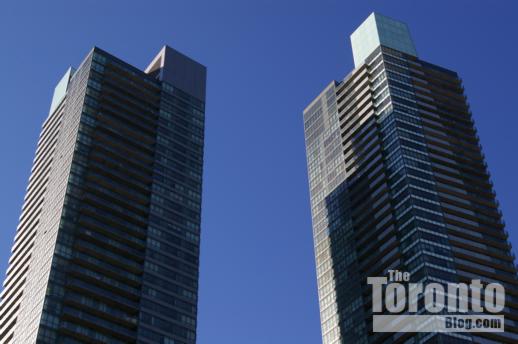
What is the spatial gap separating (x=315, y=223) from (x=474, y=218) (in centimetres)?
3913

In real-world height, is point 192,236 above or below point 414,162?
below

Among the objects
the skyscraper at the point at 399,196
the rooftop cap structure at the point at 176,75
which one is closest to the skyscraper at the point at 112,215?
the rooftop cap structure at the point at 176,75

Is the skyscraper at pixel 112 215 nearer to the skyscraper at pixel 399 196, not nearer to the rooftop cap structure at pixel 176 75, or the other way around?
the rooftop cap structure at pixel 176 75

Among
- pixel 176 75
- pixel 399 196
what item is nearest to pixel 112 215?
pixel 176 75

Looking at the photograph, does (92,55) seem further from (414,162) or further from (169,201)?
(414,162)

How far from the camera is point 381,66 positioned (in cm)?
18938

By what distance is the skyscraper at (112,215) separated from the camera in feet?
462

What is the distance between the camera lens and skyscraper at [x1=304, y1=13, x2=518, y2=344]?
153250 millimetres

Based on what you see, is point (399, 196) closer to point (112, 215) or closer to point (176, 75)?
point (112, 215)

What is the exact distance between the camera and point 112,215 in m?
156

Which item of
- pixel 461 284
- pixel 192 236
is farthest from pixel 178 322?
pixel 461 284

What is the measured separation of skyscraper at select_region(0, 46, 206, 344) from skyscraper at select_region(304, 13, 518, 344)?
30.9m

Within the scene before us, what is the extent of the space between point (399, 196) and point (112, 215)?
56024 millimetres

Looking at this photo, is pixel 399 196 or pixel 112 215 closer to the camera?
pixel 112 215
